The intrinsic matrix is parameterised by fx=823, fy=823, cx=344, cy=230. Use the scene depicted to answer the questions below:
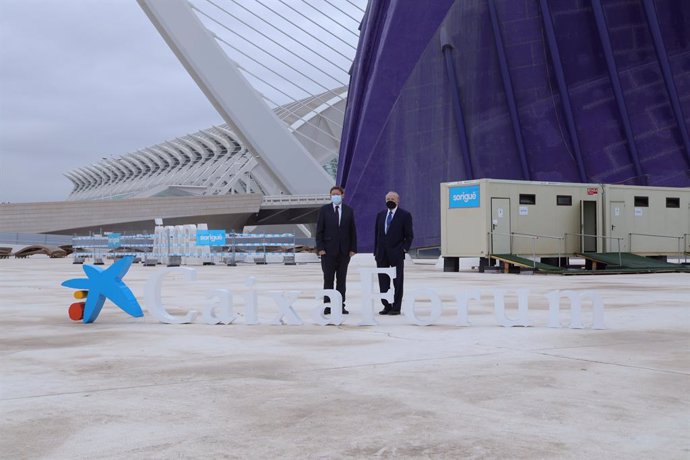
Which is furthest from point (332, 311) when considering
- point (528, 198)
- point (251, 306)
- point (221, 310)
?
point (528, 198)

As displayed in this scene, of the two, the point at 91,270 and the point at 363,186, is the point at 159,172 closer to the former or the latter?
the point at 363,186

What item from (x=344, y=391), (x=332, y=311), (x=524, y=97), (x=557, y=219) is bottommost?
(x=344, y=391)

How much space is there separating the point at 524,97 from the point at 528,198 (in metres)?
17.2

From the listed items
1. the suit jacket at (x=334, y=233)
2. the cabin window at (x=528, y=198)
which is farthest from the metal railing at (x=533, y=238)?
the suit jacket at (x=334, y=233)

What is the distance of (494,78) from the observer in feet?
141

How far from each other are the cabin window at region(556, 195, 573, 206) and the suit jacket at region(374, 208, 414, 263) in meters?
17.2

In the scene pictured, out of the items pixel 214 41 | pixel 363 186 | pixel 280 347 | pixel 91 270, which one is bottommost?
pixel 280 347

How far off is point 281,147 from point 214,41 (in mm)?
9085

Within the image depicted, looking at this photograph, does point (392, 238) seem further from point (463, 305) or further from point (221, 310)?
point (221, 310)

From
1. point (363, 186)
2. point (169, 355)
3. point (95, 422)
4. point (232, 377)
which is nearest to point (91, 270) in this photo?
point (169, 355)

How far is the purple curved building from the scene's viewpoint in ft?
136

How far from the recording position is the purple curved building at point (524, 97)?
136 feet

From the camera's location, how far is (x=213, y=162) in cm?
10738

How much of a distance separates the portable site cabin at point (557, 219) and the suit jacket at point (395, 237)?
48.6 ft
